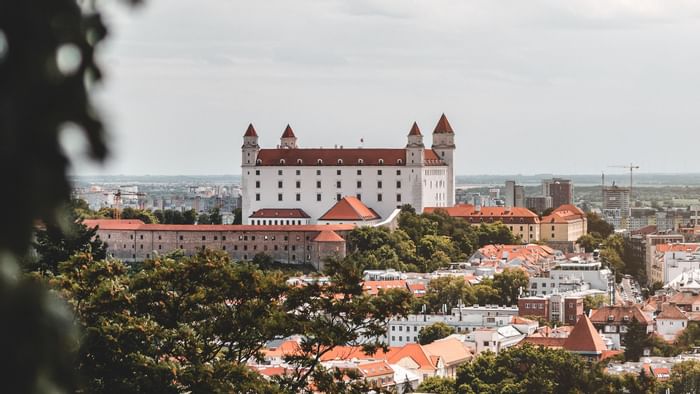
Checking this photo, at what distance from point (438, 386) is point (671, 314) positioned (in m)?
21.2

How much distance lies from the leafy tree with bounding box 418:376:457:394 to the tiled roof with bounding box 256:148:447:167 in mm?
→ 34008

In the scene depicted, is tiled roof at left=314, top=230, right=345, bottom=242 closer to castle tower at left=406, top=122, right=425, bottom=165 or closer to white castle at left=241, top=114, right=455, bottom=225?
white castle at left=241, top=114, right=455, bottom=225

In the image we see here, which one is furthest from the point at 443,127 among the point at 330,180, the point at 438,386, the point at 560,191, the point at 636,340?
the point at 560,191

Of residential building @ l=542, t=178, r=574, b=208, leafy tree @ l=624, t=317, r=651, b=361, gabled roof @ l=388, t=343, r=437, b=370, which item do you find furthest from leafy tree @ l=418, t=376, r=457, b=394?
residential building @ l=542, t=178, r=574, b=208

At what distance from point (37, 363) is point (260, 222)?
232ft

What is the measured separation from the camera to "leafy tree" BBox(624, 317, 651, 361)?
171 feet

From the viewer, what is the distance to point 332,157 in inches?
2945

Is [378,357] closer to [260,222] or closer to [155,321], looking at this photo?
[260,222]

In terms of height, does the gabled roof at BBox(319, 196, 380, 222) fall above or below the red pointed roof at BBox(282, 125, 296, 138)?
below

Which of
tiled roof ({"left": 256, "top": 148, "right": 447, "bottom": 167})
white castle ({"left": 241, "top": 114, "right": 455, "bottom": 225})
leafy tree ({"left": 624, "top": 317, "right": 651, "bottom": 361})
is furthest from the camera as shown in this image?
tiled roof ({"left": 256, "top": 148, "right": 447, "bottom": 167})

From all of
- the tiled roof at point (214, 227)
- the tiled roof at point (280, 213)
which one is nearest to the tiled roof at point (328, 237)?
the tiled roof at point (214, 227)

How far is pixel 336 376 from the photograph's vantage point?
11.7 m

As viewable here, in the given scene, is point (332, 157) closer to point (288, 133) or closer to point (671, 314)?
point (288, 133)

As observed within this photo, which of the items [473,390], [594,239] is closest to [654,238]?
[594,239]
